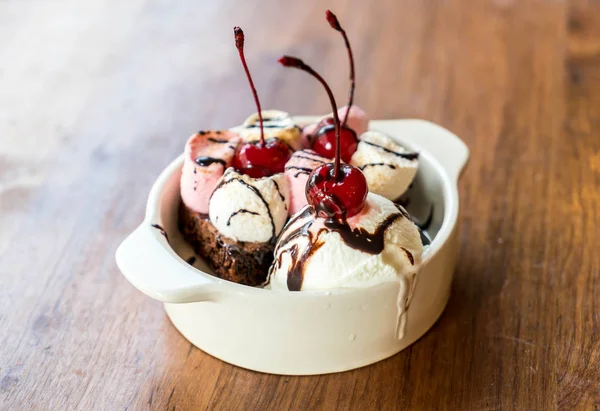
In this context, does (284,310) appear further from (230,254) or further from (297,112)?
(297,112)

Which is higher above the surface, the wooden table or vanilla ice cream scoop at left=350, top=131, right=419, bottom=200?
vanilla ice cream scoop at left=350, top=131, right=419, bottom=200

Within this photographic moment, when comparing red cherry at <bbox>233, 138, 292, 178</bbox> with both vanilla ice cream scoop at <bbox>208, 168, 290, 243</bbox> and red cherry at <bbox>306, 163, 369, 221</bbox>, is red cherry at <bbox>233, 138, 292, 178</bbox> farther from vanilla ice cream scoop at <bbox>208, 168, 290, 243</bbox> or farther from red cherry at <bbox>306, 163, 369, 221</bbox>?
red cherry at <bbox>306, 163, 369, 221</bbox>

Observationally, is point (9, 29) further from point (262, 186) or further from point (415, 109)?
point (262, 186)

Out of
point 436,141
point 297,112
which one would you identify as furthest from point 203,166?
point 297,112

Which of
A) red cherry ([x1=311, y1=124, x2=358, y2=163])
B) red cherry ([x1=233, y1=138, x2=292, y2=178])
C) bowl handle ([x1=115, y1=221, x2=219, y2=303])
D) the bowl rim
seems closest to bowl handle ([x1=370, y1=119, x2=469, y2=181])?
the bowl rim

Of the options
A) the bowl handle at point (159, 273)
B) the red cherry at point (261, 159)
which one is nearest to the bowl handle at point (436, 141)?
the red cherry at point (261, 159)
